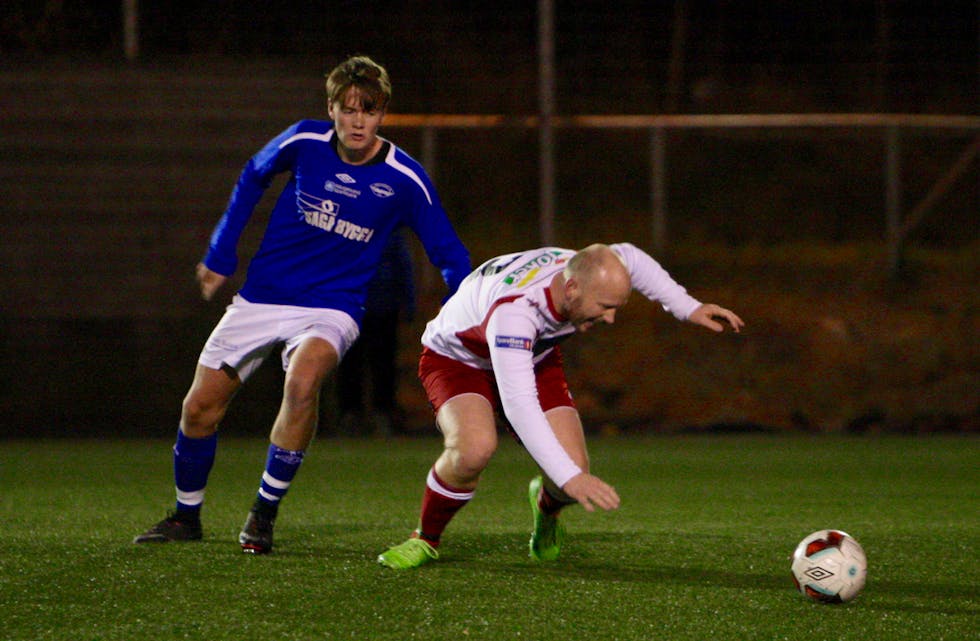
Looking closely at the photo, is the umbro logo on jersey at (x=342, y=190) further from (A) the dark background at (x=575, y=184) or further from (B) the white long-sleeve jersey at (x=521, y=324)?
(A) the dark background at (x=575, y=184)

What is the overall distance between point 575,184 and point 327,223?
942cm

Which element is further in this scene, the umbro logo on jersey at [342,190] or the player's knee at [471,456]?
the umbro logo on jersey at [342,190]

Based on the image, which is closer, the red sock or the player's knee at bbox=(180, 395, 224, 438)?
the red sock

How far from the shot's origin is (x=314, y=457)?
8.88m

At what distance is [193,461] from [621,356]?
7186 mm

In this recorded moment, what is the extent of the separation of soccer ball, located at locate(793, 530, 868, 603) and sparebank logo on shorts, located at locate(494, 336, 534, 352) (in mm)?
1008

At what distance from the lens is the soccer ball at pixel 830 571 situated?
418 cm

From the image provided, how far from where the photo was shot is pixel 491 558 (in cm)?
503

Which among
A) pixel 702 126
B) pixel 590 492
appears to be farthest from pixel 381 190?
pixel 702 126

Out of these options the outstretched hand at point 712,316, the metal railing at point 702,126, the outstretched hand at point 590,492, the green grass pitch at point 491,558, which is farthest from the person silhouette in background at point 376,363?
the outstretched hand at point 590,492

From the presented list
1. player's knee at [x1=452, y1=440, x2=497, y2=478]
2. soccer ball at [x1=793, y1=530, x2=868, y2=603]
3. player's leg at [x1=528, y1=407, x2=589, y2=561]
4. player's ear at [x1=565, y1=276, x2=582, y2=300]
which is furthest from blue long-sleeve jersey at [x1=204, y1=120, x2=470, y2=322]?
soccer ball at [x1=793, y1=530, x2=868, y2=603]

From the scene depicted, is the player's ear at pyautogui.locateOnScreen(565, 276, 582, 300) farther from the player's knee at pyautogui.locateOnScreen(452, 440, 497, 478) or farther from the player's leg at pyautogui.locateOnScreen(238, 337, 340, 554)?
the player's leg at pyautogui.locateOnScreen(238, 337, 340, 554)

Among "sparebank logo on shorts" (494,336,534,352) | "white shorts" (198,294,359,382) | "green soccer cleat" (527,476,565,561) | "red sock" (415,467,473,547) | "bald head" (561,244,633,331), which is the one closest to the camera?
"bald head" (561,244,633,331)

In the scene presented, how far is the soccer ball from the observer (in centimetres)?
418
